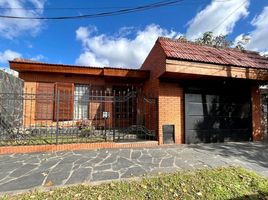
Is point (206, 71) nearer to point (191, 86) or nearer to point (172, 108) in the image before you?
point (191, 86)

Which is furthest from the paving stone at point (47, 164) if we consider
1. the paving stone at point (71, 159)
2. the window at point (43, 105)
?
the window at point (43, 105)

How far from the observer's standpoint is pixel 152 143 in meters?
7.11

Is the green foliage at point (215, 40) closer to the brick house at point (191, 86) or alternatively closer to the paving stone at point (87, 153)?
the brick house at point (191, 86)

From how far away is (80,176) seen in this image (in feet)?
13.4

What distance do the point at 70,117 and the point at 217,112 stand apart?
23.5ft

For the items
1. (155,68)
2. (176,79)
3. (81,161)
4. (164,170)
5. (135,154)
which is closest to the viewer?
(164,170)

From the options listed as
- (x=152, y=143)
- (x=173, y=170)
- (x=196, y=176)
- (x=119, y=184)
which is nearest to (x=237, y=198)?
(x=196, y=176)

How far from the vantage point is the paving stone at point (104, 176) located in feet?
13.1

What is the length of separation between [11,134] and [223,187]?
269 inches

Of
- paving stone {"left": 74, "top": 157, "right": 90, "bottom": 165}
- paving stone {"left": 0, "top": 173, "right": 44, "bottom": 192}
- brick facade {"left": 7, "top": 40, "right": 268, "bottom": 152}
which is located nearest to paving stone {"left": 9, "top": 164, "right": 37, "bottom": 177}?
paving stone {"left": 0, "top": 173, "right": 44, "bottom": 192}

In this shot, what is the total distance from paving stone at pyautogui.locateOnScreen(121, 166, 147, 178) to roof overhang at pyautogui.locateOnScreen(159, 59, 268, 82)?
11.9 feet

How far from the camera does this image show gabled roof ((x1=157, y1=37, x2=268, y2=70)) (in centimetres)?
714

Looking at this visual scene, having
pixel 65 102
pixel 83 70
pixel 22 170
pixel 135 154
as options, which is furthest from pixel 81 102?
pixel 22 170

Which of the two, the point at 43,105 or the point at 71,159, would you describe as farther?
the point at 43,105
